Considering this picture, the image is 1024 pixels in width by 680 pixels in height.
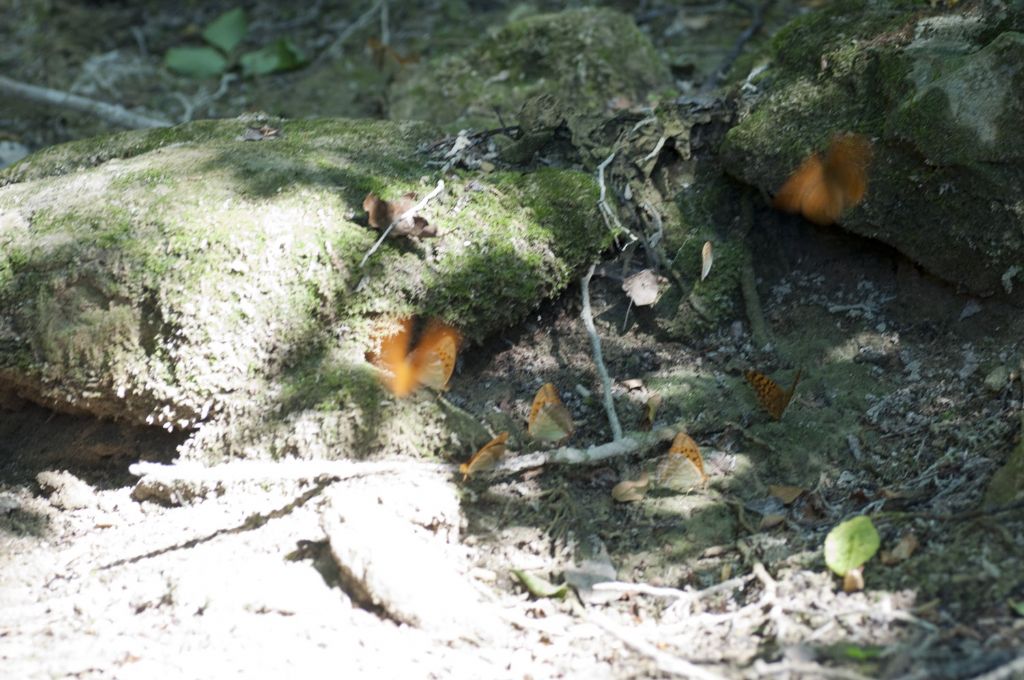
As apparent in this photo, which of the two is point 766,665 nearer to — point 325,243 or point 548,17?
point 325,243

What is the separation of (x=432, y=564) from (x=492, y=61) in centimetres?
362

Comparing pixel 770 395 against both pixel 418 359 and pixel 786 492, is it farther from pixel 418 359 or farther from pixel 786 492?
pixel 418 359

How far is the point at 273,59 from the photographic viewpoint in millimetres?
6645

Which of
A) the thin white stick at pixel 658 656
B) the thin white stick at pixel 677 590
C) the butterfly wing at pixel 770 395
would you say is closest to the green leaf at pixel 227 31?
the butterfly wing at pixel 770 395

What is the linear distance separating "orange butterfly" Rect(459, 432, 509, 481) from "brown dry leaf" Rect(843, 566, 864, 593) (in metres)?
1.06

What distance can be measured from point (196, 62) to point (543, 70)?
105 inches

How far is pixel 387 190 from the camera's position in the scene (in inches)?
135

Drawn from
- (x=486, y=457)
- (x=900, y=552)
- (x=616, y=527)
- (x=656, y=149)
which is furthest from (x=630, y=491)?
(x=656, y=149)

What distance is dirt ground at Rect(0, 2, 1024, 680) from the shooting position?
240 cm

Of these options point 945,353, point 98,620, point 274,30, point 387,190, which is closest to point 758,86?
point 945,353

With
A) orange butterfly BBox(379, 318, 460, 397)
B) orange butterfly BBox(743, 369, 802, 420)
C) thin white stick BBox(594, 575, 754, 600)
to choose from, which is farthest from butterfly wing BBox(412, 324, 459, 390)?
orange butterfly BBox(743, 369, 802, 420)

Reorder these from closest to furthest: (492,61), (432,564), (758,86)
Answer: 1. (432,564)
2. (758,86)
3. (492,61)

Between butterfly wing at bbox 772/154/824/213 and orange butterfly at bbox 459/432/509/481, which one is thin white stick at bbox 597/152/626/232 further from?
orange butterfly at bbox 459/432/509/481

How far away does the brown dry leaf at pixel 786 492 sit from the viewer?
2.89m
